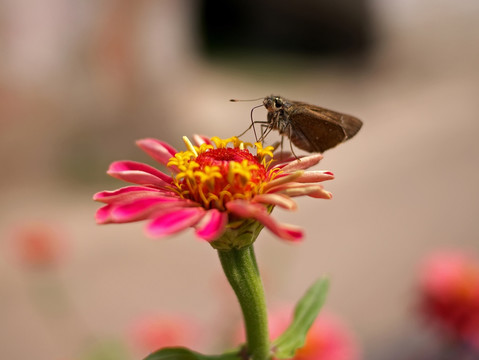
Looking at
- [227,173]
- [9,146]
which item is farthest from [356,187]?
[227,173]

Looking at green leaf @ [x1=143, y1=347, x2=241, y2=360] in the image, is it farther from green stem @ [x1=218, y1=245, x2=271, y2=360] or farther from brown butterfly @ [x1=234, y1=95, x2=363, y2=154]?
brown butterfly @ [x1=234, y1=95, x2=363, y2=154]

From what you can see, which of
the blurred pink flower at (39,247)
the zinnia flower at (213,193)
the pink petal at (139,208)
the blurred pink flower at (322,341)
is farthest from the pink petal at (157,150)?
the blurred pink flower at (39,247)

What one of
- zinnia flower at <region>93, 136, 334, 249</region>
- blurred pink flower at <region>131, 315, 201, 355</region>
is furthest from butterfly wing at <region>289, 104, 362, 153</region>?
blurred pink flower at <region>131, 315, 201, 355</region>

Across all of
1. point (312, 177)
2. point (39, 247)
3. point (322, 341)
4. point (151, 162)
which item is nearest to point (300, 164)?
point (312, 177)

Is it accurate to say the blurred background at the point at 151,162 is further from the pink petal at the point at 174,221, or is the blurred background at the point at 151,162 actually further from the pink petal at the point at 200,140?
the pink petal at the point at 174,221

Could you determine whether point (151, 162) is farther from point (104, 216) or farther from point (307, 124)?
point (104, 216)

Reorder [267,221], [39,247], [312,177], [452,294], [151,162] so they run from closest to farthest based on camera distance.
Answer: [267,221] < [312,177] < [452,294] < [39,247] < [151,162]

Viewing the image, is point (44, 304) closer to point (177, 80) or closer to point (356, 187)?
point (356, 187)
